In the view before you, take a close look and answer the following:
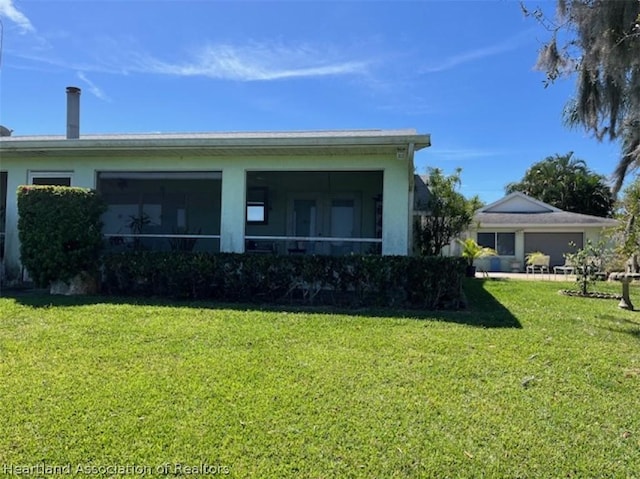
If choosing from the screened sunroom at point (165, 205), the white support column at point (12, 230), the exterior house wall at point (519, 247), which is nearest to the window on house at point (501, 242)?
the exterior house wall at point (519, 247)

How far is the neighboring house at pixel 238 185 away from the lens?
344 inches

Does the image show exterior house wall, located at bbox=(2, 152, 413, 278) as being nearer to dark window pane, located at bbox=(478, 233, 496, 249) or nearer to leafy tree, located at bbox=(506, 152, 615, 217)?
dark window pane, located at bbox=(478, 233, 496, 249)

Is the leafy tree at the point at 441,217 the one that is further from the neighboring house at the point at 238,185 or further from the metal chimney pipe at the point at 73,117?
the metal chimney pipe at the point at 73,117

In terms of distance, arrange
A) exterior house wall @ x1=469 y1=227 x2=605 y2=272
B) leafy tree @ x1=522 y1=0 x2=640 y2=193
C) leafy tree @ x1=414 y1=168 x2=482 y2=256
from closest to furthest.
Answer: leafy tree @ x1=522 y1=0 x2=640 y2=193
leafy tree @ x1=414 y1=168 x2=482 y2=256
exterior house wall @ x1=469 y1=227 x2=605 y2=272

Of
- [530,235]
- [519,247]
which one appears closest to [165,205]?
[519,247]

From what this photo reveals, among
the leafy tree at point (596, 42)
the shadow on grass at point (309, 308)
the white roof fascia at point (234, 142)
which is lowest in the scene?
the shadow on grass at point (309, 308)

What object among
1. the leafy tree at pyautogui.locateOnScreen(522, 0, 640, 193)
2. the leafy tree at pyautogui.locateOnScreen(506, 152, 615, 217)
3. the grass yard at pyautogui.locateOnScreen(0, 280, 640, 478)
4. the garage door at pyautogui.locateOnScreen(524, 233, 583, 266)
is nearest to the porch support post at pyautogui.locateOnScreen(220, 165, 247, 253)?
the grass yard at pyautogui.locateOnScreen(0, 280, 640, 478)

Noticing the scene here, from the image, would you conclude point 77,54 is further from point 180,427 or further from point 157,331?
point 180,427

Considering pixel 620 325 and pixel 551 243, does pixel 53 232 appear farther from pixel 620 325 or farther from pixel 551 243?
pixel 551 243

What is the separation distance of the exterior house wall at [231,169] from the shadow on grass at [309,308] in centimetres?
A: 166

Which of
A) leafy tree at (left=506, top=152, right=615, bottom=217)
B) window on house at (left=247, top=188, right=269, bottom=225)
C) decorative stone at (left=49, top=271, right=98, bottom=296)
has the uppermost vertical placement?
leafy tree at (left=506, top=152, right=615, bottom=217)

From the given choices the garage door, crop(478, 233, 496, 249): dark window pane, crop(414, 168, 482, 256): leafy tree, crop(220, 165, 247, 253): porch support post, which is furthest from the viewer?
crop(478, 233, 496, 249): dark window pane

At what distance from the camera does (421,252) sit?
46.4 ft

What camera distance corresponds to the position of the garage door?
2311cm
